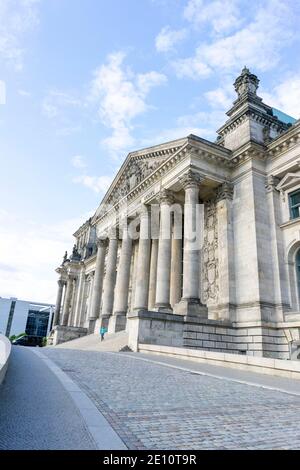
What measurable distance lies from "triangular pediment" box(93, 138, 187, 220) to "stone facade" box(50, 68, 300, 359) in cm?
17

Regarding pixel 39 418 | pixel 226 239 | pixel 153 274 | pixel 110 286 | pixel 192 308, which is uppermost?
pixel 226 239

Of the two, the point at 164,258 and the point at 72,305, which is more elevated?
the point at 164,258

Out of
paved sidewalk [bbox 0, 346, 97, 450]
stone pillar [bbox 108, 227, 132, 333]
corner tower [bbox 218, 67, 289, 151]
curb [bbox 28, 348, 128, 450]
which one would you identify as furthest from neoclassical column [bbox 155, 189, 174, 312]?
curb [bbox 28, 348, 128, 450]

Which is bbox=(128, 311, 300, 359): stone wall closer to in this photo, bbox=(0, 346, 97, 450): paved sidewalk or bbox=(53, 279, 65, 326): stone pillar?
bbox=(0, 346, 97, 450): paved sidewalk

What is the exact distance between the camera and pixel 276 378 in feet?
33.7

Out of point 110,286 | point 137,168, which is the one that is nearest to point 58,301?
point 110,286

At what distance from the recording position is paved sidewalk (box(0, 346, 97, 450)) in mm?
3641

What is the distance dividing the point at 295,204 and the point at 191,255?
7631 millimetres

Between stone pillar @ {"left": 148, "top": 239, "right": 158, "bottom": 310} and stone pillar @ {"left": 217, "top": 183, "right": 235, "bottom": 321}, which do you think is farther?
stone pillar @ {"left": 148, "top": 239, "right": 158, "bottom": 310}

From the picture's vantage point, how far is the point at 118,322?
1164 inches

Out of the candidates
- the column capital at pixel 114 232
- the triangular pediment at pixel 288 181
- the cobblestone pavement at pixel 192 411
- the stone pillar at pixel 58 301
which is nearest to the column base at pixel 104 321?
the column capital at pixel 114 232

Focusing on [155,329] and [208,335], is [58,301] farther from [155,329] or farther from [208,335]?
[208,335]
